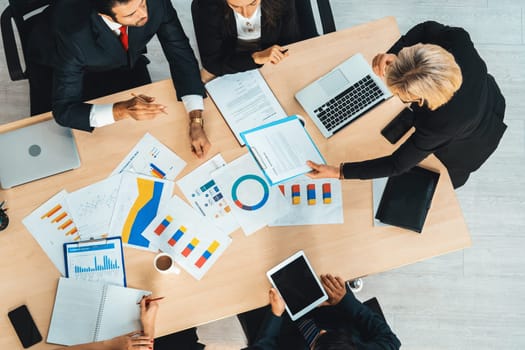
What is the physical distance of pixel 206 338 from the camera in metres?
2.49

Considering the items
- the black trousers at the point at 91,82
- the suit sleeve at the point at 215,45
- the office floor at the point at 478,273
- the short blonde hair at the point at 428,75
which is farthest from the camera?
the office floor at the point at 478,273

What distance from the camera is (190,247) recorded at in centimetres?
174

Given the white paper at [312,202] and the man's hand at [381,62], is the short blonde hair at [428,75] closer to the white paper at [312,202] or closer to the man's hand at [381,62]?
the man's hand at [381,62]

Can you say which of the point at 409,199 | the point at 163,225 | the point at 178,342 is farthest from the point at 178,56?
the point at 178,342

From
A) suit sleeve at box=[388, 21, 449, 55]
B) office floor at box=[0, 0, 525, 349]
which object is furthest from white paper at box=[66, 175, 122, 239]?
suit sleeve at box=[388, 21, 449, 55]

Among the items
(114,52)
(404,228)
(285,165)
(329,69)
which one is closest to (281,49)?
(329,69)

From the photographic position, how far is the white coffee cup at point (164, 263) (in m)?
1.70

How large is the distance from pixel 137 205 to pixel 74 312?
0.44 metres

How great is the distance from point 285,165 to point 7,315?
1.15 m

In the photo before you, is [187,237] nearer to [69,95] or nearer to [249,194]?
[249,194]

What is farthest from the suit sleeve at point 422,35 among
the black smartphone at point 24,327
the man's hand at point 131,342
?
the black smartphone at point 24,327

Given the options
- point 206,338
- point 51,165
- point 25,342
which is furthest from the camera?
point 206,338

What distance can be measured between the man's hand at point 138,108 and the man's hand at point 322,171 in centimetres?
61

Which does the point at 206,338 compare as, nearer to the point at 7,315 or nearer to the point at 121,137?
the point at 7,315
